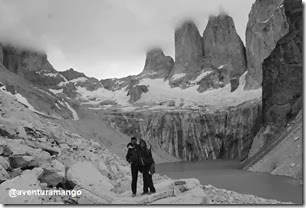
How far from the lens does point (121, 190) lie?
1230 centimetres

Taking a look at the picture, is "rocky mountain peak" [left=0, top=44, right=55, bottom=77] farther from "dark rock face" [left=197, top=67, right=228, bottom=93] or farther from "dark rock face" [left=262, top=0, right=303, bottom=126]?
"dark rock face" [left=262, top=0, right=303, bottom=126]

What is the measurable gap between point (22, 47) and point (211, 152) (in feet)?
277

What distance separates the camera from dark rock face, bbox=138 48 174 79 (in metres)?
171

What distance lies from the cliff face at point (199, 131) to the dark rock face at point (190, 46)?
59736 mm

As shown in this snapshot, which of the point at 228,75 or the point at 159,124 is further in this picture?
the point at 228,75

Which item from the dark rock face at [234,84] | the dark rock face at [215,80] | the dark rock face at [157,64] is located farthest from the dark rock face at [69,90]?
the dark rock face at [234,84]

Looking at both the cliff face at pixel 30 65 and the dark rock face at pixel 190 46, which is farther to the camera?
the dark rock face at pixel 190 46

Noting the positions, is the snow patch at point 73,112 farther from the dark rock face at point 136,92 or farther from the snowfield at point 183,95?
the dark rock face at point 136,92

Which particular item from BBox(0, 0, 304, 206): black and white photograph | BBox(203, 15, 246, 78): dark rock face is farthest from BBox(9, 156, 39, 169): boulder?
BBox(203, 15, 246, 78): dark rock face

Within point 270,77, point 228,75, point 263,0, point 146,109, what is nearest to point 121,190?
point 270,77

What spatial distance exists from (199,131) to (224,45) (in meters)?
60.8

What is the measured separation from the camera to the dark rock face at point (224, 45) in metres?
136

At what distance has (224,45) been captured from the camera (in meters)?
140

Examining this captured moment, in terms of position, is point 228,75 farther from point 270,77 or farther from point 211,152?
point 270,77
